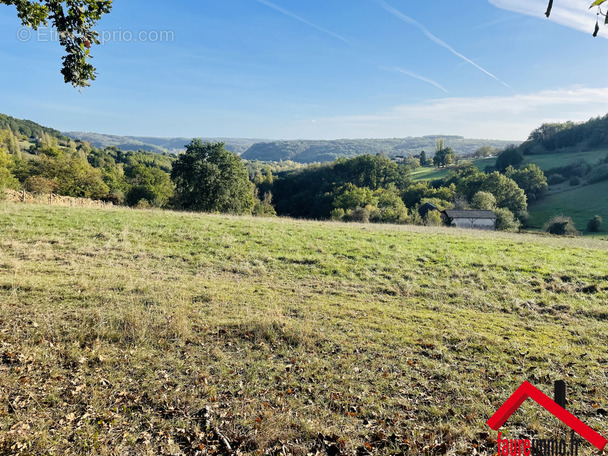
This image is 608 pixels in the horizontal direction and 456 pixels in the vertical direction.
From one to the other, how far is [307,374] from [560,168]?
13236cm

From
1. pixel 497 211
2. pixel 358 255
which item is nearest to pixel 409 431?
pixel 358 255

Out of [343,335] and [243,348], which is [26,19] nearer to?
[243,348]

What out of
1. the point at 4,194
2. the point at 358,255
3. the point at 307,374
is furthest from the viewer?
the point at 4,194

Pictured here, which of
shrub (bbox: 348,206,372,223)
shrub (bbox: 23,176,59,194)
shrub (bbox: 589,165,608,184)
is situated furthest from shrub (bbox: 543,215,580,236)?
shrub (bbox: 23,176,59,194)

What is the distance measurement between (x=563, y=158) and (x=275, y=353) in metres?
148

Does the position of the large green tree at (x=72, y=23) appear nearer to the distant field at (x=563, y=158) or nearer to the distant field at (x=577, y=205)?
the distant field at (x=577, y=205)

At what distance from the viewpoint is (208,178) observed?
139 feet

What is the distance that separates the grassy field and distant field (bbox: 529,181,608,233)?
243 ft

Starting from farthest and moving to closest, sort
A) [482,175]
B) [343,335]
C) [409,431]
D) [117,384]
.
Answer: [482,175] < [343,335] < [117,384] < [409,431]

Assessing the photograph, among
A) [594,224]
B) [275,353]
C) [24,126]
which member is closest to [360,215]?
[594,224]

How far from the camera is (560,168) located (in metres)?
106

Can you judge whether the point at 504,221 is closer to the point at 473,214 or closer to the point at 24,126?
the point at 473,214

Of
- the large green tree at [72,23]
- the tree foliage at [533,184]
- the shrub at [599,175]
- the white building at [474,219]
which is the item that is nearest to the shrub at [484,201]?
the white building at [474,219]

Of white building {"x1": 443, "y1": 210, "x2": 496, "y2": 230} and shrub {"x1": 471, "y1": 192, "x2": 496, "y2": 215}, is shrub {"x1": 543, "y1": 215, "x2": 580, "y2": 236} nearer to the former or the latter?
white building {"x1": 443, "y1": 210, "x2": 496, "y2": 230}
